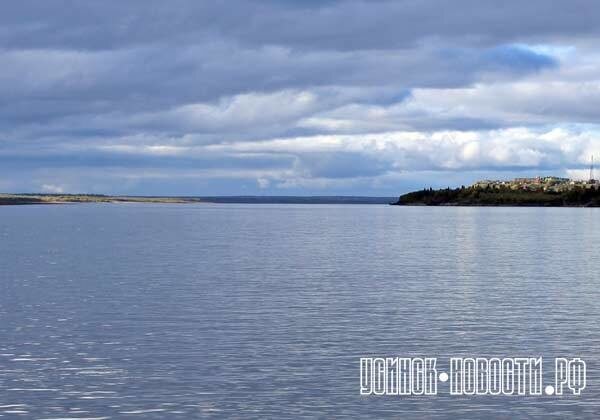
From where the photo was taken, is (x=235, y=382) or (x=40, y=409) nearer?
(x=40, y=409)

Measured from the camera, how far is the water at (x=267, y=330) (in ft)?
104

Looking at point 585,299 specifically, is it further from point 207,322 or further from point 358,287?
point 207,322

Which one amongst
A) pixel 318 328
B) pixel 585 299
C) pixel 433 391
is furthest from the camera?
pixel 585 299

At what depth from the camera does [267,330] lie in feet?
153

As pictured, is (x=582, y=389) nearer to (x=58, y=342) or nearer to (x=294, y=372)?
(x=294, y=372)

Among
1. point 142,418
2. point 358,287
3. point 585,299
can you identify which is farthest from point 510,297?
point 142,418

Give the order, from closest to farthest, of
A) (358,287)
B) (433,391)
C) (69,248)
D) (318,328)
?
(433,391)
(318,328)
(358,287)
(69,248)

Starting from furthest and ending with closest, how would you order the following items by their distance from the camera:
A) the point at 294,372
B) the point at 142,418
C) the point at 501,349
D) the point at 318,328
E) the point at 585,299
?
the point at 585,299 < the point at 318,328 < the point at 501,349 < the point at 294,372 < the point at 142,418

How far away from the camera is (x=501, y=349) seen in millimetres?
41438

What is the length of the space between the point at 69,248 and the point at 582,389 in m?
92.6

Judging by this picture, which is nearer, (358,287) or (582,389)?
(582,389)

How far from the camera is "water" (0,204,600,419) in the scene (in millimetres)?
31844

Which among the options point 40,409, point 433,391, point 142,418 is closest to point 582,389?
point 433,391

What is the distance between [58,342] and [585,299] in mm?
35298
